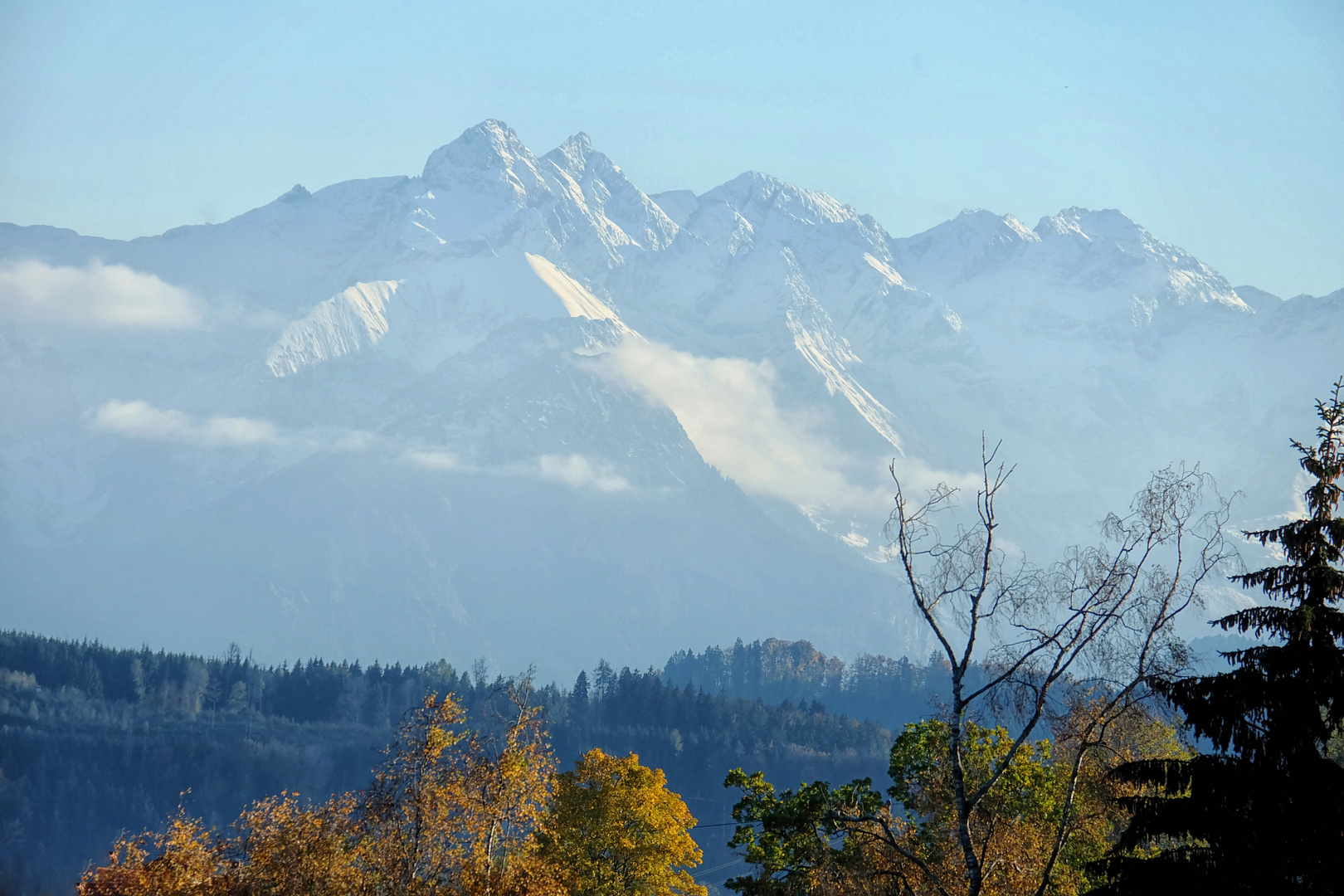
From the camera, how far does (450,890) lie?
1398 inches

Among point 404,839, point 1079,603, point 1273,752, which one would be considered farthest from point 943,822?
point 1273,752

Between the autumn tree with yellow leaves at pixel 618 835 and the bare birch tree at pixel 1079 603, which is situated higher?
the bare birch tree at pixel 1079 603

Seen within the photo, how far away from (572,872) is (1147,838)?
103 feet

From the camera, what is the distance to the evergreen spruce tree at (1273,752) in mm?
19047

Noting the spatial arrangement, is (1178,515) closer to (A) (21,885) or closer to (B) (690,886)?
(B) (690,886)

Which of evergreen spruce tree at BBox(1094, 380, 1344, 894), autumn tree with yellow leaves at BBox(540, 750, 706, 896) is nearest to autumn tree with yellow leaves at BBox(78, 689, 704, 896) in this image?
autumn tree with yellow leaves at BBox(540, 750, 706, 896)

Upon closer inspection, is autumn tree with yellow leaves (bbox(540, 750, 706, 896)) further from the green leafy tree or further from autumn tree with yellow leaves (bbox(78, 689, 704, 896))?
autumn tree with yellow leaves (bbox(78, 689, 704, 896))

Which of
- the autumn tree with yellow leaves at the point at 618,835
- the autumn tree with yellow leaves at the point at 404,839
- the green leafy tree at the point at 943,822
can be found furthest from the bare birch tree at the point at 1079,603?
the autumn tree with yellow leaves at the point at 618,835

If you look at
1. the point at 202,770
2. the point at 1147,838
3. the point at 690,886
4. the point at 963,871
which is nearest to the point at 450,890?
the point at 963,871

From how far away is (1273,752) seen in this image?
19.5 meters

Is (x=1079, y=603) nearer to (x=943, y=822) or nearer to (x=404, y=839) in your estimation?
(x=943, y=822)

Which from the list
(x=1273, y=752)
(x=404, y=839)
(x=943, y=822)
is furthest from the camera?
(x=943, y=822)

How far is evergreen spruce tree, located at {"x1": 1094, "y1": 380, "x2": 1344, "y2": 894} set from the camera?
19.0 metres

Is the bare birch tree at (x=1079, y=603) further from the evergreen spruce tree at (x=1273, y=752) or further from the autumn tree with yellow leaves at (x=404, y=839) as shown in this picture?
the autumn tree with yellow leaves at (x=404, y=839)
